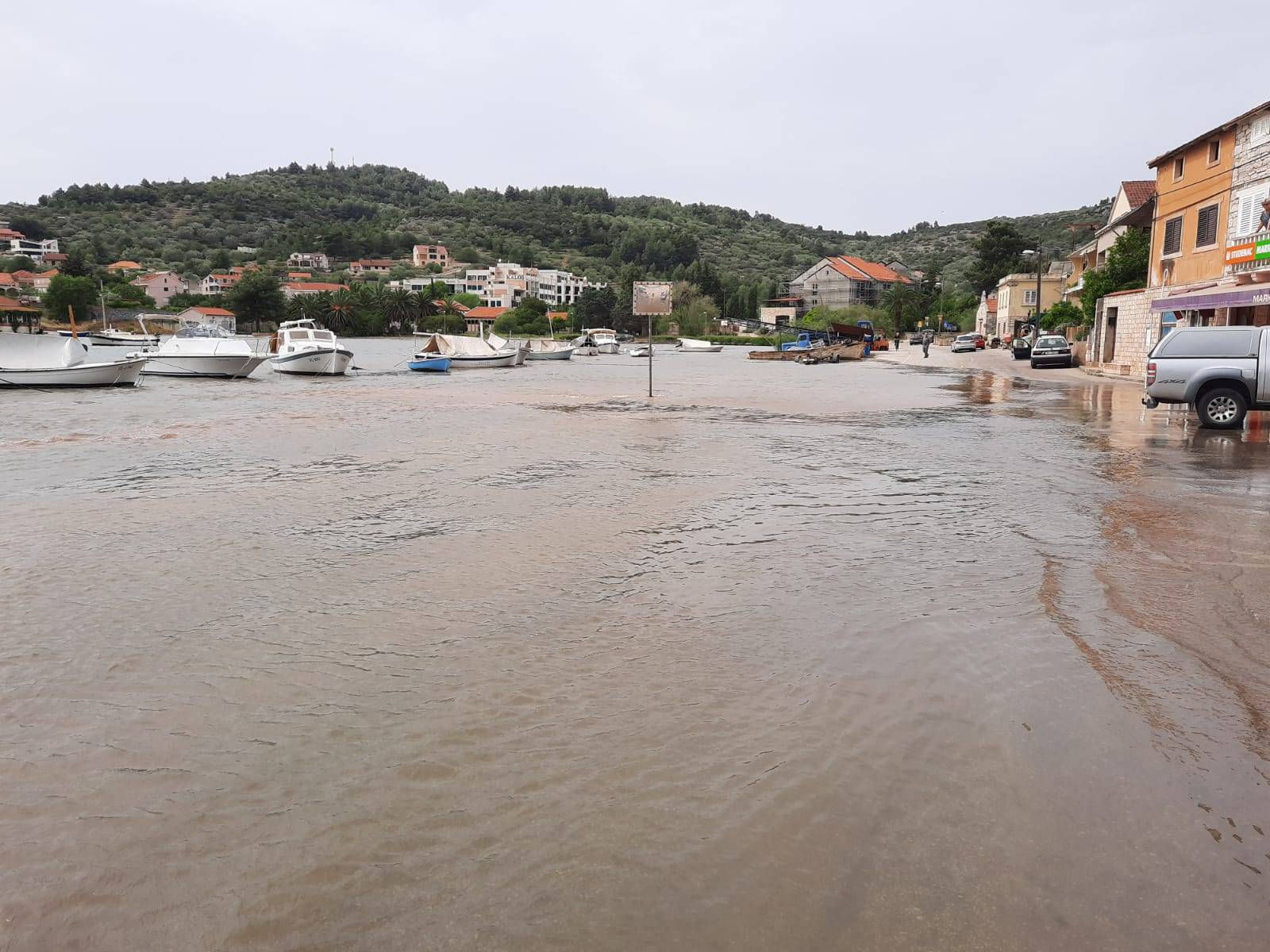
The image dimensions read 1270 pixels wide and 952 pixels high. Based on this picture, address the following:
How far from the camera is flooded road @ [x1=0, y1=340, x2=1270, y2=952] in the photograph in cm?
296

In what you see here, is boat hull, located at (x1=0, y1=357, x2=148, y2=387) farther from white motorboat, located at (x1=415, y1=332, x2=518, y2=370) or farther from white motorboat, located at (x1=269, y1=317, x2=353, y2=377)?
white motorboat, located at (x1=415, y1=332, x2=518, y2=370)

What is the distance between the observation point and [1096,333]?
42781 millimetres

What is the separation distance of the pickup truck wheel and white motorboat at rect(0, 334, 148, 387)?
113ft

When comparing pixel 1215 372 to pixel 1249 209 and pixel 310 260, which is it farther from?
pixel 310 260

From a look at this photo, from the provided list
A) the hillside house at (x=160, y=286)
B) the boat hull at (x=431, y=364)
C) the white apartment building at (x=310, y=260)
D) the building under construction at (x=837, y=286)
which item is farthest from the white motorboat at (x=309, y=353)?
the white apartment building at (x=310, y=260)

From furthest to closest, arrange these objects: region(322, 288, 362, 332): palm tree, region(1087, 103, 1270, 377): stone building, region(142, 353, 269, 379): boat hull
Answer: region(322, 288, 362, 332): palm tree → region(142, 353, 269, 379): boat hull → region(1087, 103, 1270, 377): stone building

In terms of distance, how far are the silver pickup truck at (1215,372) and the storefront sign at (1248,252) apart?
44.4 feet

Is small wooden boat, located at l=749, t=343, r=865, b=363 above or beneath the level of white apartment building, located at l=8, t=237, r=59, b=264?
beneath

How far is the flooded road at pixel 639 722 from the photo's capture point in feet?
9.72

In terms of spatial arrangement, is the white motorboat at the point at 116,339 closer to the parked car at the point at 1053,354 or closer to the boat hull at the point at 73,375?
the boat hull at the point at 73,375

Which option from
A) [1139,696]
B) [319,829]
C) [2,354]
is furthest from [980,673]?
[2,354]

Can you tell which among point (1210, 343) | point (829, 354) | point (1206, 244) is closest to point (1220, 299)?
point (1206, 244)

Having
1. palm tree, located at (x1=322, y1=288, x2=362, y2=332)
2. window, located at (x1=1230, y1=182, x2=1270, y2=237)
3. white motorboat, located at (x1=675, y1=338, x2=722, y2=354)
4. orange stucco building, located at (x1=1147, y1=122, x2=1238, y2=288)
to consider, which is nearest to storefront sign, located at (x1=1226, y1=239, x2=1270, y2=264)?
window, located at (x1=1230, y1=182, x2=1270, y2=237)

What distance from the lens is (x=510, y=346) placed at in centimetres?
5944
